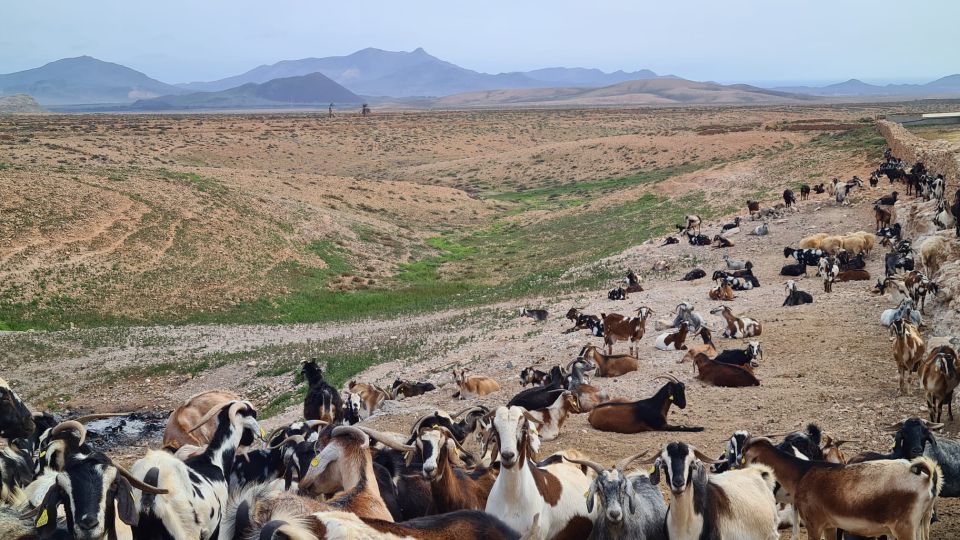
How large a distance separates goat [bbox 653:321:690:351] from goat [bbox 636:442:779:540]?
895cm

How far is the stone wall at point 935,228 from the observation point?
44.4ft

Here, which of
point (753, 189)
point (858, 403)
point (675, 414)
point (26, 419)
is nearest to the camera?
point (26, 419)

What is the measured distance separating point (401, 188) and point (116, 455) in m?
41.3

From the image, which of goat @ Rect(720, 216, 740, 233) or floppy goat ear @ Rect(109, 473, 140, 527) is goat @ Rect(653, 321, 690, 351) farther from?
goat @ Rect(720, 216, 740, 233)

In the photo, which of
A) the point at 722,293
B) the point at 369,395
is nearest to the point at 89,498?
the point at 369,395

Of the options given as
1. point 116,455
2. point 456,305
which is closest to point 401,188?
point 456,305

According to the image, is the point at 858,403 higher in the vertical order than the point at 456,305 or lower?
higher

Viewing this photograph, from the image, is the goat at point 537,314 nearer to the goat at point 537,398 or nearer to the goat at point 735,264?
the goat at point 735,264

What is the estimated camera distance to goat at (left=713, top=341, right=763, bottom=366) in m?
13.7

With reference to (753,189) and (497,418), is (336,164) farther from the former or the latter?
(497,418)

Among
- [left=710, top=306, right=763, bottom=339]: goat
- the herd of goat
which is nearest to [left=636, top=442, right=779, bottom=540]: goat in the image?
the herd of goat

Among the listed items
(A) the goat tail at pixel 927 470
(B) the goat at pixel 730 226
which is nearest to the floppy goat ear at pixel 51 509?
(A) the goat tail at pixel 927 470

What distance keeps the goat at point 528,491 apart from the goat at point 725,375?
5.89 m

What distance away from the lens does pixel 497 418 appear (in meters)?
7.21
